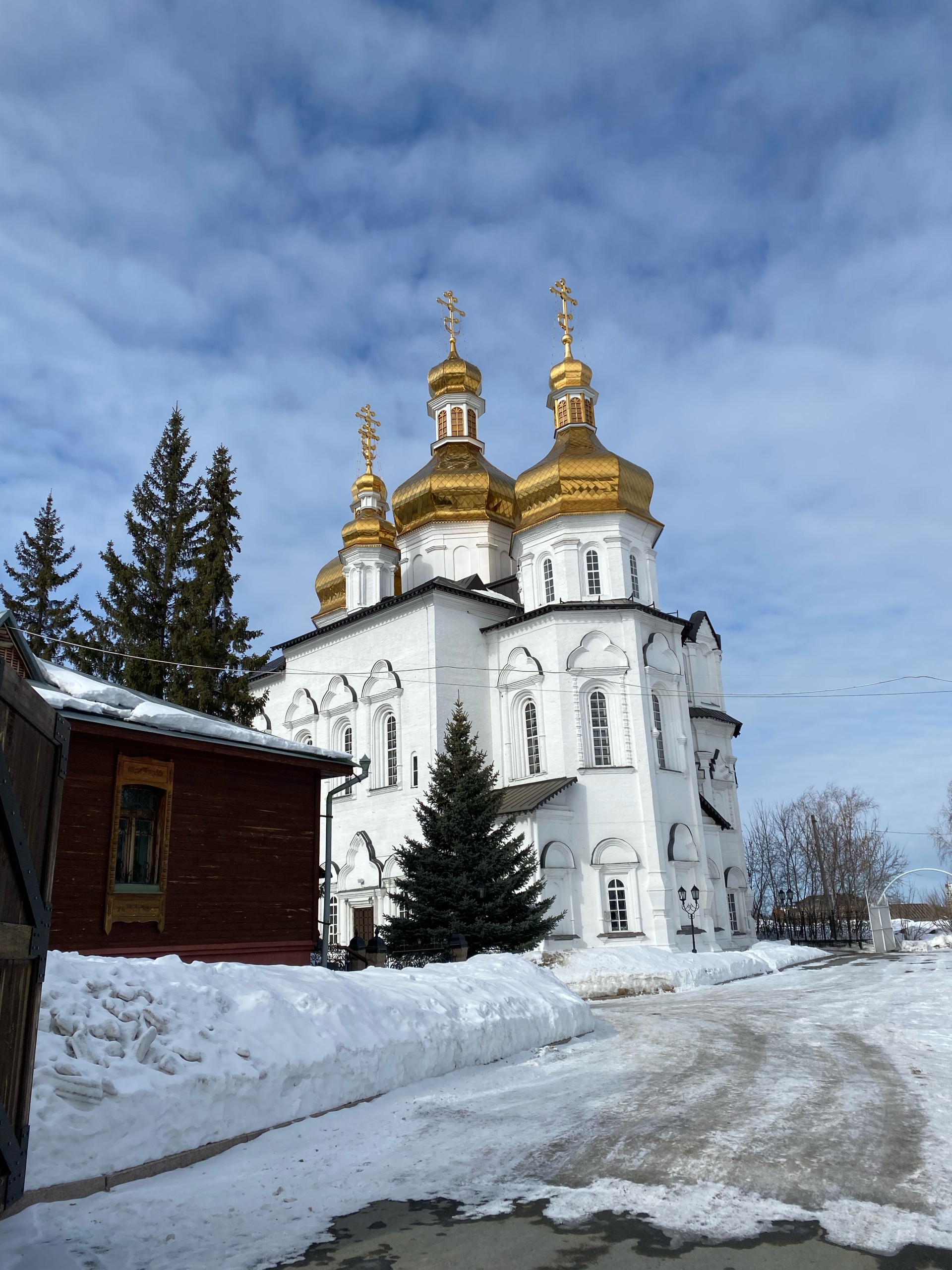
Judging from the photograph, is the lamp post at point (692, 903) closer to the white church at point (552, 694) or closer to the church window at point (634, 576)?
the white church at point (552, 694)

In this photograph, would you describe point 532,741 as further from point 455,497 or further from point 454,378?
point 454,378

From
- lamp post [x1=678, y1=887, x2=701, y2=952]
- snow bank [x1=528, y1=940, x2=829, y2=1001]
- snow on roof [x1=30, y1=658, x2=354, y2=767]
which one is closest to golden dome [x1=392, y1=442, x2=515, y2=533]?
lamp post [x1=678, y1=887, x2=701, y2=952]

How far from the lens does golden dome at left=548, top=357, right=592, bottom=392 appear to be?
33106mm

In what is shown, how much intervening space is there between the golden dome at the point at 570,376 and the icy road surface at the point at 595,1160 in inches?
1049

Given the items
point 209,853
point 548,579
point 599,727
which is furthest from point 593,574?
point 209,853

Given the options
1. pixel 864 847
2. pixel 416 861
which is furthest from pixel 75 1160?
pixel 864 847

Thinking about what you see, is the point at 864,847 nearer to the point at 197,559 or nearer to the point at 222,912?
the point at 197,559

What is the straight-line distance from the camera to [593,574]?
29.2m

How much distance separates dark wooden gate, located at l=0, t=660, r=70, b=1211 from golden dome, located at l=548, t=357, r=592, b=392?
30.3 metres

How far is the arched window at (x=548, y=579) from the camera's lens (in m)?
29.3

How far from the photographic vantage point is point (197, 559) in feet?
76.8

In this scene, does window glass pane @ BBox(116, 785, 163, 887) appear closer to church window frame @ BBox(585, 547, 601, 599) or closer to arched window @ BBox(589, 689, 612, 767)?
arched window @ BBox(589, 689, 612, 767)

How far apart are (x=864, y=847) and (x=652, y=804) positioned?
116ft

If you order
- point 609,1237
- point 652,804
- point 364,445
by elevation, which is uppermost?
point 364,445
